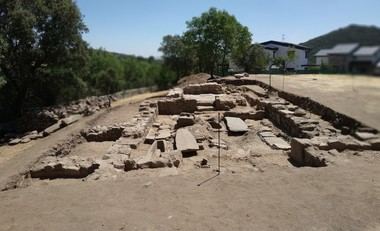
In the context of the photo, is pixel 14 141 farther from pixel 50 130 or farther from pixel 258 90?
pixel 258 90

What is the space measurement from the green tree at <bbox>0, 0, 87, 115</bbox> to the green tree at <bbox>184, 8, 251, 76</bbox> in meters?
11.7

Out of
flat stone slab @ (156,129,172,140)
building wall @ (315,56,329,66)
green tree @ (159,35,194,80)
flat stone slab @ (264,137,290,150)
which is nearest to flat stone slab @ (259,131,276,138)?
flat stone slab @ (264,137,290,150)

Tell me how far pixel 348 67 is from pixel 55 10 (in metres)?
21.2

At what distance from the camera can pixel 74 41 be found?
2106 centimetres

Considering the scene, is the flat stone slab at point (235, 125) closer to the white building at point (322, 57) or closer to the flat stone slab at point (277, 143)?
the flat stone slab at point (277, 143)

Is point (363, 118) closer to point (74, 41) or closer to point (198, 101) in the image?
point (198, 101)

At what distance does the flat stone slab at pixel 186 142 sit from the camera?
394 inches

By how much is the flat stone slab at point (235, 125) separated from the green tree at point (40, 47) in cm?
1147

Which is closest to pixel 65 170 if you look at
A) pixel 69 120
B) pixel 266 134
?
pixel 266 134

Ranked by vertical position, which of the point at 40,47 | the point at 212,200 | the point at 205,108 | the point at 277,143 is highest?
the point at 40,47

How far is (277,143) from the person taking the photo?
10781mm

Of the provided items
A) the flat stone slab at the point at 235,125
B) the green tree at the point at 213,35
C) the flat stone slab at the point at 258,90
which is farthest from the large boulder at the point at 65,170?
the green tree at the point at 213,35

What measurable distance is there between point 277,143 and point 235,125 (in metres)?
2.84

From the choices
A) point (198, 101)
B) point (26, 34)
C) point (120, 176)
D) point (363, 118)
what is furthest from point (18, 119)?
point (363, 118)
